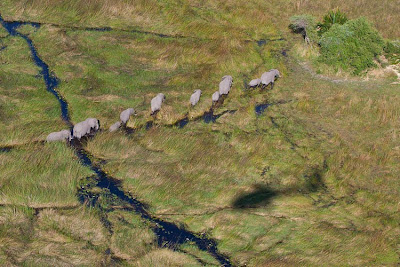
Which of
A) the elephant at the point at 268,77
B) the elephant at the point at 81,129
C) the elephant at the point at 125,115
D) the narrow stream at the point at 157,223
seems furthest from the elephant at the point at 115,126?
the elephant at the point at 268,77

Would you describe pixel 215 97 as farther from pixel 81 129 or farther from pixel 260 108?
pixel 81 129

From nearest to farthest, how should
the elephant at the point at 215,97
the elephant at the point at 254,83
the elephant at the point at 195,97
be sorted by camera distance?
1. the elephant at the point at 195,97
2. the elephant at the point at 215,97
3. the elephant at the point at 254,83

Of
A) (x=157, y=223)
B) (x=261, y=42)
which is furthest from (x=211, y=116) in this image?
(x=261, y=42)

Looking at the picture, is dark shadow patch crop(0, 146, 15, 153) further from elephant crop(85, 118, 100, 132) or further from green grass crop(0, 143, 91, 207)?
elephant crop(85, 118, 100, 132)

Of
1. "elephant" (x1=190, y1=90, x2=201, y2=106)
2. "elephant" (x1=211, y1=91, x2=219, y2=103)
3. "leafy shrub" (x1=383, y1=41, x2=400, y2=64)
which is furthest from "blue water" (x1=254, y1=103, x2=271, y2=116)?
"leafy shrub" (x1=383, y1=41, x2=400, y2=64)

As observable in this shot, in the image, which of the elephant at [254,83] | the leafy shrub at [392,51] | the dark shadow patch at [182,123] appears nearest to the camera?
the dark shadow patch at [182,123]

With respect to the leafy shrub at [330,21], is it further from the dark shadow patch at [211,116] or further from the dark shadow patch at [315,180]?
the dark shadow patch at [315,180]
